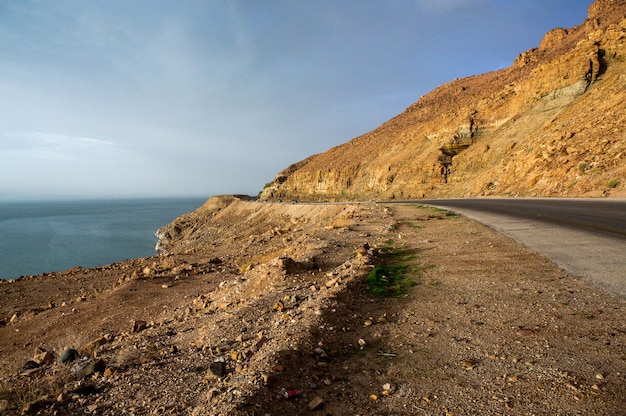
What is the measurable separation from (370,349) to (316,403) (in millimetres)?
1159

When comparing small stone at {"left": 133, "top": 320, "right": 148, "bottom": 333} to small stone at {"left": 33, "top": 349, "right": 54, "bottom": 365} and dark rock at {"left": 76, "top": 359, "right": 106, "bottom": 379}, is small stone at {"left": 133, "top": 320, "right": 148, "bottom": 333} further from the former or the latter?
dark rock at {"left": 76, "top": 359, "right": 106, "bottom": 379}

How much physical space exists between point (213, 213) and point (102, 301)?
4388 cm

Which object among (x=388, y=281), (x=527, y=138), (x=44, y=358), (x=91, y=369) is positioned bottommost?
(x=44, y=358)

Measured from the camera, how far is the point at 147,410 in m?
3.44

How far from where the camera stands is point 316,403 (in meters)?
3.06

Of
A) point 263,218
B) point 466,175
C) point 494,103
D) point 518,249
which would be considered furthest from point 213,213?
point 518,249

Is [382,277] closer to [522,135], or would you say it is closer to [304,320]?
[304,320]

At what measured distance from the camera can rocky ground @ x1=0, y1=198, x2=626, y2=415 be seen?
3014 millimetres

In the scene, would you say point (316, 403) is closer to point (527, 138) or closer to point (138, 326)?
point (138, 326)

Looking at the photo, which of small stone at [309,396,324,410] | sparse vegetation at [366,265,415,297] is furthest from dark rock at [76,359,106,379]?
sparse vegetation at [366,265,415,297]

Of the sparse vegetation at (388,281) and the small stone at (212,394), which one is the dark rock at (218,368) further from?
the sparse vegetation at (388,281)

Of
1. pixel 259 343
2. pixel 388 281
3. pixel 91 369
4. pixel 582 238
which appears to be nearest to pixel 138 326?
pixel 91 369

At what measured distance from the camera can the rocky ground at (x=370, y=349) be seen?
9.89 ft

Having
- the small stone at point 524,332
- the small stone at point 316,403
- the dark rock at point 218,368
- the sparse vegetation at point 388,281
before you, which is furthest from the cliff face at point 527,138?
the dark rock at point 218,368
